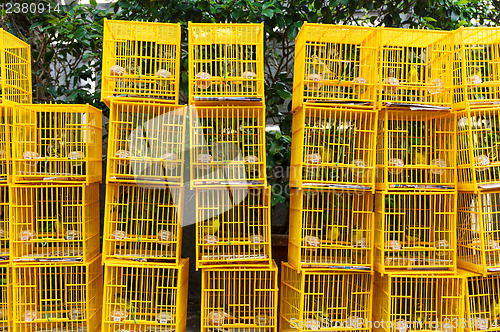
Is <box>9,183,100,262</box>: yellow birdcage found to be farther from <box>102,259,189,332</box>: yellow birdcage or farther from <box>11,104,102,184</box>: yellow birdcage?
<box>102,259,189,332</box>: yellow birdcage

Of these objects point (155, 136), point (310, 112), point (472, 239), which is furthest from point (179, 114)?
point (472, 239)

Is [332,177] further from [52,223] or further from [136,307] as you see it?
[52,223]

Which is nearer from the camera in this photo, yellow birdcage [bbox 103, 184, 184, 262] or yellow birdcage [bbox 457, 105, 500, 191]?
yellow birdcage [bbox 457, 105, 500, 191]

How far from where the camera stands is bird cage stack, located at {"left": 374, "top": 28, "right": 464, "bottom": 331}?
9.30 ft

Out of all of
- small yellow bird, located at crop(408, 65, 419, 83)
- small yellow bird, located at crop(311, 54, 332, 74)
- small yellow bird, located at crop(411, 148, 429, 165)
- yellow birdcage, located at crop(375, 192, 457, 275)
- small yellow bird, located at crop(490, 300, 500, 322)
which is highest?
small yellow bird, located at crop(311, 54, 332, 74)

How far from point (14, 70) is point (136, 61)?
1.16 metres

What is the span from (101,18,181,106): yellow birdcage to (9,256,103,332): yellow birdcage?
4.46 ft

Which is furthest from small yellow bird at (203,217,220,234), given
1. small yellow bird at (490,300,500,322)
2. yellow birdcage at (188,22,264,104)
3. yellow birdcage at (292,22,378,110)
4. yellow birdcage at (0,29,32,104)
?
small yellow bird at (490,300,500,322)

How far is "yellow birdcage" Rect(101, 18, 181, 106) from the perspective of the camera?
9.50 feet

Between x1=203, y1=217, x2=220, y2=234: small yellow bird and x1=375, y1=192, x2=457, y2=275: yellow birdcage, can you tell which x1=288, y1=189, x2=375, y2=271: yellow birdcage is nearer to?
x1=375, y1=192, x2=457, y2=275: yellow birdcage

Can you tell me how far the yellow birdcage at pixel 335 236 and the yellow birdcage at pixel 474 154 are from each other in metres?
0.72

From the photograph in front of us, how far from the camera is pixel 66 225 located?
3.08 m

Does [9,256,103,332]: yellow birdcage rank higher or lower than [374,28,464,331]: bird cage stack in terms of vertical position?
lower

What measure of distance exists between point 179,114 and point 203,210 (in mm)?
750
